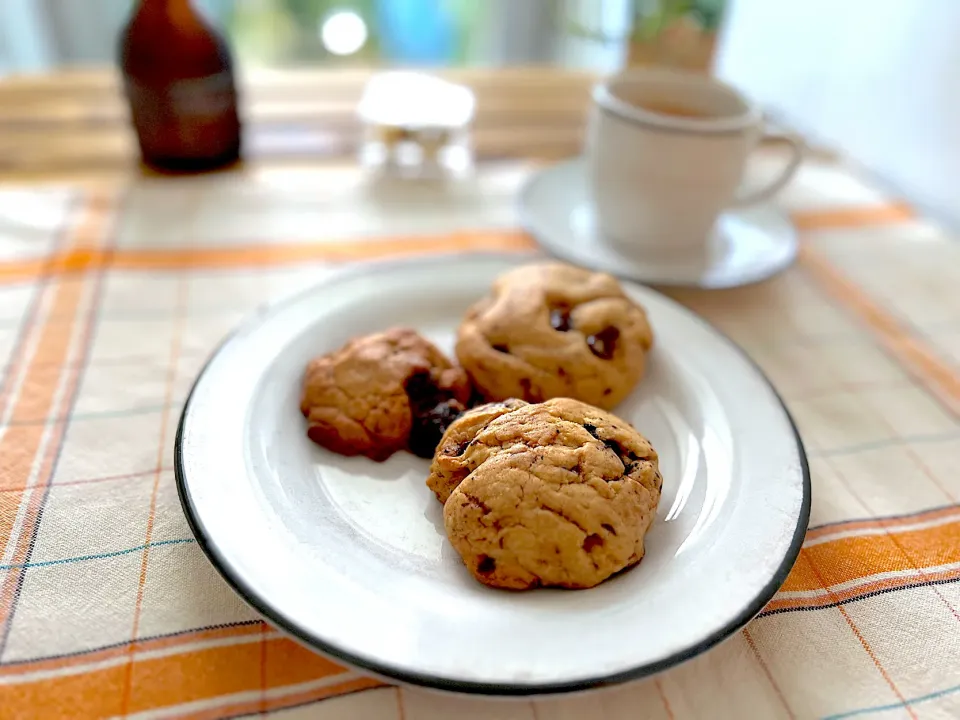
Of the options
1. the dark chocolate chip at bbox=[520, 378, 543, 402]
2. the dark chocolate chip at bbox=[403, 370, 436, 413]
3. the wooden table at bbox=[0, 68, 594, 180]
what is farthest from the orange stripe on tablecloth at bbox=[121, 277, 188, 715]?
the wooden table at bbox=[0, 68, 594, 180]

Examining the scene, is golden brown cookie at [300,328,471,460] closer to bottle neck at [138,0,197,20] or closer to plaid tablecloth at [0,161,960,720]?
plaid tablecloth at [0,161,960,720]

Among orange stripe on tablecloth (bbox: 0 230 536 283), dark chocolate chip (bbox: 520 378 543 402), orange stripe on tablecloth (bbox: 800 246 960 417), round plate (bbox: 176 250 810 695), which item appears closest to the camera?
round plate (bbox: 176 250 810 695)

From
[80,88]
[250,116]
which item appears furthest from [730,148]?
[80,88]

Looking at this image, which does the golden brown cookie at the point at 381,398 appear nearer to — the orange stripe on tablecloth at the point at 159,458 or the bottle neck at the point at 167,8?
the orange stripe on tablecloth at the point at 159,458

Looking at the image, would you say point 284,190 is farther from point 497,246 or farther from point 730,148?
point 730,148

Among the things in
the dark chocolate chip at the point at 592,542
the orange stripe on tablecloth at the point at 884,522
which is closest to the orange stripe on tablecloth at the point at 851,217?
the orange stripe on tablecloth at the point at 884,522
